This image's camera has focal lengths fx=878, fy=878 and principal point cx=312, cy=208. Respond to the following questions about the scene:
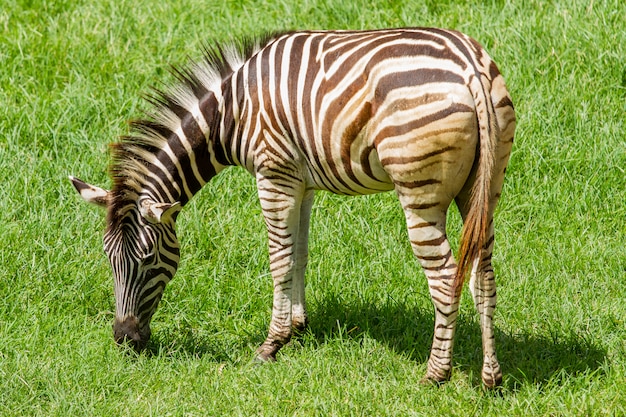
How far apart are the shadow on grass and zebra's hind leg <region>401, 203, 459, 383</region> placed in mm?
582

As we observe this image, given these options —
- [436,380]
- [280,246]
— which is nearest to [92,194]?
[280,246]

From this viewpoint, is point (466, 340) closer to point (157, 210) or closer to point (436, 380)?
point (436, 380)

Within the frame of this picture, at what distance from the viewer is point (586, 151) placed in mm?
8359

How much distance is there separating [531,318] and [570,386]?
3.01ft

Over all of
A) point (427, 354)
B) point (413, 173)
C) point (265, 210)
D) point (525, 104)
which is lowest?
point (427, 354)

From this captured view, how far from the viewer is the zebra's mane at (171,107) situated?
259 inches

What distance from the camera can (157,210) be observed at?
625 centimetres

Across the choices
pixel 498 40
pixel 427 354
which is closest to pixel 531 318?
pixel 427 354

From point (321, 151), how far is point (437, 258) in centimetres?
109

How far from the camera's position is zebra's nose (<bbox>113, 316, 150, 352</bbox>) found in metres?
6.54

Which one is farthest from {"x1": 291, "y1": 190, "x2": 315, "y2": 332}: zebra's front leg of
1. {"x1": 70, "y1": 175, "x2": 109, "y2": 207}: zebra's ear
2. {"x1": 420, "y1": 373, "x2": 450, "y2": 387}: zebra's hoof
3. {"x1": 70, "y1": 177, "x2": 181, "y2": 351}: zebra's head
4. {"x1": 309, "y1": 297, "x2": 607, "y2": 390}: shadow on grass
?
{"x1": 70, "y1": 175, "x2": 109, "y2": 207}: zebra's ear

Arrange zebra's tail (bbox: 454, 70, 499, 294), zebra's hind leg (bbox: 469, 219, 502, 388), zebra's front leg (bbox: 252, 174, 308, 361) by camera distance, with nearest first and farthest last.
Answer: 1. zebra's tail (bbox: 454, 70, 499, 294)
2. zebra's hind leg (bbox: 469, 219, 502, 388)
3. zebra's front leg (bbox: 252, 174, 308, 361)

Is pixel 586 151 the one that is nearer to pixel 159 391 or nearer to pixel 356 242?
pixel 356 242

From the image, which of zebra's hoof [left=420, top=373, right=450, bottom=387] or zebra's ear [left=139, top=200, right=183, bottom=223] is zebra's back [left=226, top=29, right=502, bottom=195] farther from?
zebra's hoof [left=420, top=373, right=450, bottom=387]
